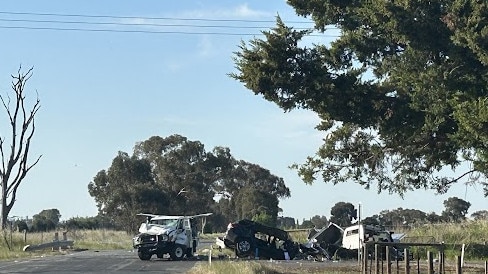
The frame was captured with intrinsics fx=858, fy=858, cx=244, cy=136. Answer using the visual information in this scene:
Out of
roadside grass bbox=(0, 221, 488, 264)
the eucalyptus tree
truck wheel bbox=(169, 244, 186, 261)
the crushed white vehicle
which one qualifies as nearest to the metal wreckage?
roadside grass bbox=(0, 221, 488, 264)

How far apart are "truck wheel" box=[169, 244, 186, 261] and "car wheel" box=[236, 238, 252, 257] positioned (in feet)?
9.77

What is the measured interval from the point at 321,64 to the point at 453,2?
15.5 feet

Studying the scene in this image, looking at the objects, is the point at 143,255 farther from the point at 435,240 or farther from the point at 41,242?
the point at 41,242

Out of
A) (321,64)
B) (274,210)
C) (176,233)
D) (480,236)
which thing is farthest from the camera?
(274,210)

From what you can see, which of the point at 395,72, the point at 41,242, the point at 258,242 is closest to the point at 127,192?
the point at 41,242

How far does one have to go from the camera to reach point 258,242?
42.7 metres

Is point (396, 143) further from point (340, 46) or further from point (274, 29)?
point (274, 29)

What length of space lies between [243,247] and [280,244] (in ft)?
8.40

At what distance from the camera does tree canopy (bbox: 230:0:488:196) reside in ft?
87.8

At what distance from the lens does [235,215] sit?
101500 millimetres

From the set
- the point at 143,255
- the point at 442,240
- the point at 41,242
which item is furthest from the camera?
the point at 41,242

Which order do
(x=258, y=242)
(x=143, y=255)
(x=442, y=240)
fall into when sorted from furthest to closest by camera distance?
(x=442, y=240)
(x=258, y=242)
(x=143, y=255)

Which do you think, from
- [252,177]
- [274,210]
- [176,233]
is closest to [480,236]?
[176,233]

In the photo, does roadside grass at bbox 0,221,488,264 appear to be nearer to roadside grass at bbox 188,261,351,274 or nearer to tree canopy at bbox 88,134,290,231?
roadside grass at bbox 188,261,351,274
